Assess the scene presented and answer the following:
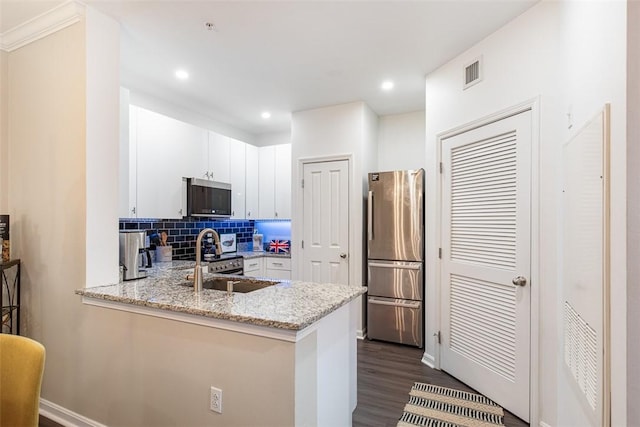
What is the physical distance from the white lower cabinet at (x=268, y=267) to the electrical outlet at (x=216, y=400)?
258 cm

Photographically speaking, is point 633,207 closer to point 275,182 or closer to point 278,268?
point 278,268

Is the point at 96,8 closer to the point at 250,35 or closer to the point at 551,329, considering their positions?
the point at 250,35

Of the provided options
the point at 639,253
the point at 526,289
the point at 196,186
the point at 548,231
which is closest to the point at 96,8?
the point at 196,186

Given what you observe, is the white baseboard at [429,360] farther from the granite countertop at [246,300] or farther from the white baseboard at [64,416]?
the white baseboard at [64,416]

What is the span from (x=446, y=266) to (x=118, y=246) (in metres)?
2.55

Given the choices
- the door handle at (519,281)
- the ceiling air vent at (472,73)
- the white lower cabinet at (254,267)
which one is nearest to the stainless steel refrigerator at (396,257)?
the ceiling air vent at (472,73)

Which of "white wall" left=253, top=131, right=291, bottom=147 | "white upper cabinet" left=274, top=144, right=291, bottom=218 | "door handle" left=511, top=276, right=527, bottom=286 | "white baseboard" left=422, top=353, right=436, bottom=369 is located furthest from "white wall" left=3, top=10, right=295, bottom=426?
"white wall" left=253, top=131, right=291, bottom=147

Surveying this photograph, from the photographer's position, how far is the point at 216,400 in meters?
1.62

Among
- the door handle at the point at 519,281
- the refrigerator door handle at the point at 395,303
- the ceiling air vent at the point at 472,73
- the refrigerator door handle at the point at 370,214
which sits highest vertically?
the ceiling air vent at the point at 472,73

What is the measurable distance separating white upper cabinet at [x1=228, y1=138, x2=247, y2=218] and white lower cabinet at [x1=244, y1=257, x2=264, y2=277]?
61 cm

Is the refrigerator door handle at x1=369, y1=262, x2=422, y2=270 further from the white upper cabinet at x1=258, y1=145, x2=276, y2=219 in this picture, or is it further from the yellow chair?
the yellow chair

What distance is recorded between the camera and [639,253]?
93cm

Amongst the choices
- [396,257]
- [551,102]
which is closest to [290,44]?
[551,102]

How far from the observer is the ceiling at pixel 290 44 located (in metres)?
2.11
